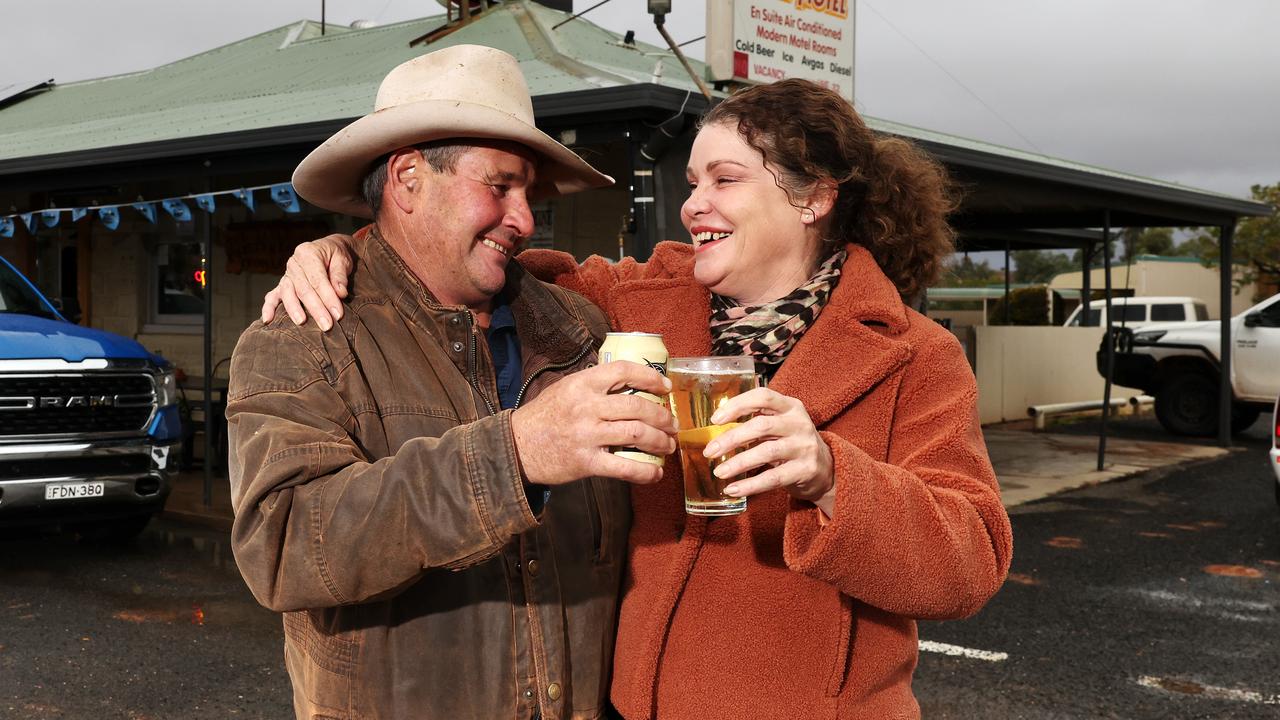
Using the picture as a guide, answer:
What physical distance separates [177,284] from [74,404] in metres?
7.55

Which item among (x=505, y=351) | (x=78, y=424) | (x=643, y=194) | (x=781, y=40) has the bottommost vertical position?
(x=78, y=424)

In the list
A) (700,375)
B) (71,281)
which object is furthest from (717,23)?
(71,281)

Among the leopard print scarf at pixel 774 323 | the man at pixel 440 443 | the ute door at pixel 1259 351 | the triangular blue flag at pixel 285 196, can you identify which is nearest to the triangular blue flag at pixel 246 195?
the triangular blue flag at pixel 285 196

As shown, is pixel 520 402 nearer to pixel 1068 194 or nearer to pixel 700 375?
pixel 700 375

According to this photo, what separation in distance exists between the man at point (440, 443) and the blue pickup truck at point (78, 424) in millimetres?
5543

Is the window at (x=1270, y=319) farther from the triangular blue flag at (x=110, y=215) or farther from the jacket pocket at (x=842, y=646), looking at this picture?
the jacket pocket at (x=842, y=646)

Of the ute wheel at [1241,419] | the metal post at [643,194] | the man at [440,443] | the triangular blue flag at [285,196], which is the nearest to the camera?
the man at [440,443]

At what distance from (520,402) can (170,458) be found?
6.27m

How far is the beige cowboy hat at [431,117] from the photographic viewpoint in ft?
6.73

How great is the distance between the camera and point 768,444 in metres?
1.58

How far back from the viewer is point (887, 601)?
1823 millimetres

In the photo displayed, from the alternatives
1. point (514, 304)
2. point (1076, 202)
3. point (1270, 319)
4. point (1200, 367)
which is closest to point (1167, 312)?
point (1200, 367)

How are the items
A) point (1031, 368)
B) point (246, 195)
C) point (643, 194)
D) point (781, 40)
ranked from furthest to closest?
point (1031, 368), point (246, 195), point (781, 40), point (643, 194)

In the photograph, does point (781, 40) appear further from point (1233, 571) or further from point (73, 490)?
point (73, 490)
